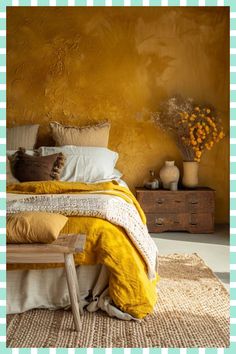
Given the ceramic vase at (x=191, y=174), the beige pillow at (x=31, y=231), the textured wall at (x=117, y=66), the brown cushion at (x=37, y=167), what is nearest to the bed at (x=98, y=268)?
the beige pillow at (x=31, y=231)

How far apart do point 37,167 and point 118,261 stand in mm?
1839

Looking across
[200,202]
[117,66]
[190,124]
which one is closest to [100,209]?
[200,202]

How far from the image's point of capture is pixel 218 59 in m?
5.52

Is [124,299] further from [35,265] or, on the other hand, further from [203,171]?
[203,171]

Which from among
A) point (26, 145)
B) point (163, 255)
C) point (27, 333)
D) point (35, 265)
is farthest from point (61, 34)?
point (27, 333)

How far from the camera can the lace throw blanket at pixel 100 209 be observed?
305 cm

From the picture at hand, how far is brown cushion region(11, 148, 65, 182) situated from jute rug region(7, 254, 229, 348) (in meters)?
1.62

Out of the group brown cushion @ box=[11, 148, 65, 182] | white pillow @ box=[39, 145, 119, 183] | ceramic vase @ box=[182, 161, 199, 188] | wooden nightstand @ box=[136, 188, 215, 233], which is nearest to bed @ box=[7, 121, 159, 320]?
brown cushion @ box=[11, 148, 65, 182]

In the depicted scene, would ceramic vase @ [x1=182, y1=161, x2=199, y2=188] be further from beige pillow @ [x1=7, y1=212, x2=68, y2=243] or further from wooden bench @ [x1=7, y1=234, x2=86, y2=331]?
beige pillow @ [x1=7, y1=212, x2=68, y2=243]

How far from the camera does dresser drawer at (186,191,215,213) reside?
5.12m

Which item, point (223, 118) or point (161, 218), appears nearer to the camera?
point (161, 218)

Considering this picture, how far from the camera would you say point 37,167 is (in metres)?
4.48

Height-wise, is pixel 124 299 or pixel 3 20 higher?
pixel 3 20

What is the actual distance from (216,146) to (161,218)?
110 cm
